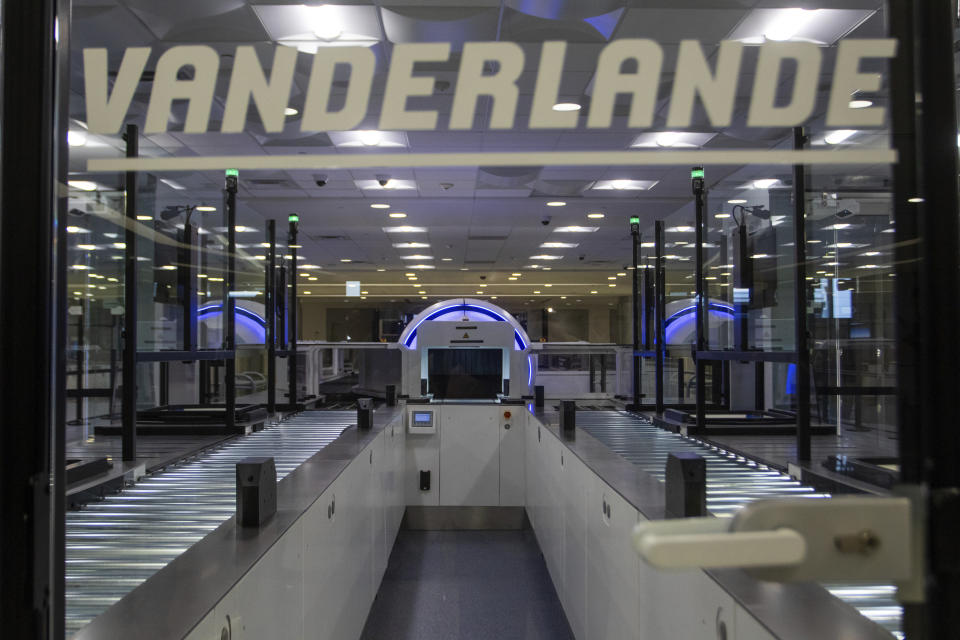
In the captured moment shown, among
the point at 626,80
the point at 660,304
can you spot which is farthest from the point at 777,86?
the point at 660,304

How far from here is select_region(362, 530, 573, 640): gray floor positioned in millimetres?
3840

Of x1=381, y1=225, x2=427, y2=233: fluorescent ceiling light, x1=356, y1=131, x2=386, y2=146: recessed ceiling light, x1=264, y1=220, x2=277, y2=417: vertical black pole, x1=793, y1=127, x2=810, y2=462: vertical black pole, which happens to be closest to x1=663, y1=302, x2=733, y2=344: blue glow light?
x1=793, y1=127, x2=810, y2=462: vertical black pole

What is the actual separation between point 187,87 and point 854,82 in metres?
0.87

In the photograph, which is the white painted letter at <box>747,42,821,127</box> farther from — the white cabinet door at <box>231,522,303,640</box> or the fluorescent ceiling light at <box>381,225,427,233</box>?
the fluorescent ceiling light at <box>381,225,427,233</box>

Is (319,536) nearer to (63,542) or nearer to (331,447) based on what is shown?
(331,447)

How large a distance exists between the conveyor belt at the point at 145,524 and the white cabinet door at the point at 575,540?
4.75 feet

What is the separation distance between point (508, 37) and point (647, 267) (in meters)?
6.35

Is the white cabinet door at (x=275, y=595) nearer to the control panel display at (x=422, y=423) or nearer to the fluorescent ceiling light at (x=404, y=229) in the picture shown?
the control panel display at (x=422, y=423)

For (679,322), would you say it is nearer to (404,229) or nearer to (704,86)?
(404,229)

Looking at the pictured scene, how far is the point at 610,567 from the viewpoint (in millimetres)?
2539

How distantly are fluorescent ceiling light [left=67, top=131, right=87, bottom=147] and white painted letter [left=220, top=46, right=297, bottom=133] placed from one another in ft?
0.77

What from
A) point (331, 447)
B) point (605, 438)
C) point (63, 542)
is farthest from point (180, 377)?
point (63, 542)

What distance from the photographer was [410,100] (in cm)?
92

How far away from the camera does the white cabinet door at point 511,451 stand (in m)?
6.15
